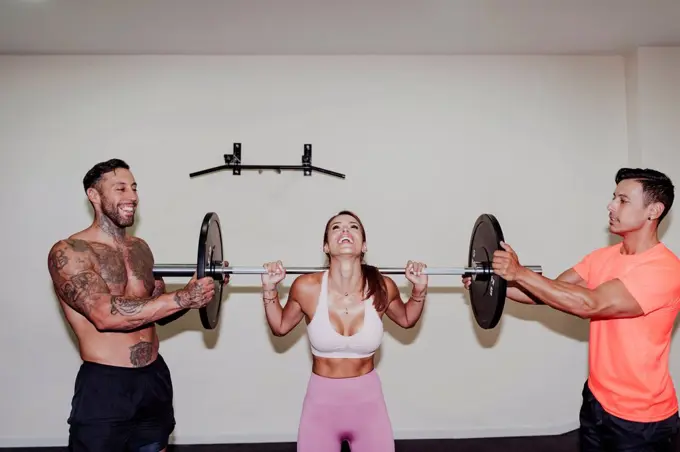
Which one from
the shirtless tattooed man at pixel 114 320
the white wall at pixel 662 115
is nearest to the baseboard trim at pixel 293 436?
the white wall at pixel 662 115

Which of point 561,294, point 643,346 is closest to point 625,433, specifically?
point 643,346

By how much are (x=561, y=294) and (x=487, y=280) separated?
33 centimetres

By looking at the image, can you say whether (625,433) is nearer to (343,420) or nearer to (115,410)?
(343,420)

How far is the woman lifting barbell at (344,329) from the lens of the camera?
1750 mm

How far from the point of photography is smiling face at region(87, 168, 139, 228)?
185 centimetres

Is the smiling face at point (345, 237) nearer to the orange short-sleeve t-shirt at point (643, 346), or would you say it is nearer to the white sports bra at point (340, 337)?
the white sports bra at point (340, 337)

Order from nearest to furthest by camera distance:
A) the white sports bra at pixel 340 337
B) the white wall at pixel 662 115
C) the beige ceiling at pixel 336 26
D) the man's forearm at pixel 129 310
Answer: the man's forearm at pixel 129 310, the white sports bra at pixel 340 337, the beige ceiling at pixel 336 26, the white wall at pixel 662 115

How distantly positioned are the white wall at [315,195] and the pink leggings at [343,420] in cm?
109

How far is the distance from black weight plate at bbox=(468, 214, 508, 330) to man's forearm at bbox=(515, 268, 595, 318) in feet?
0.28

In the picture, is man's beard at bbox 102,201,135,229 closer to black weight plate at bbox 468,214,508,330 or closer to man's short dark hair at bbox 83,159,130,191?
man's short dark hair at bbox 83,159,130,191

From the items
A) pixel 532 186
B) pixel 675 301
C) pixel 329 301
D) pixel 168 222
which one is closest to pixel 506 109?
pixel 532 186

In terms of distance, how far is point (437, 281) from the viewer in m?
2.88

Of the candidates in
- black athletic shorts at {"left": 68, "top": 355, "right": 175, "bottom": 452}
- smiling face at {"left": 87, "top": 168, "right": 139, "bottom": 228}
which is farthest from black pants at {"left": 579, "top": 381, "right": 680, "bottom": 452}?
smiling face at {"left": 87, "top": 168, "right": 139, "bottom": 228}

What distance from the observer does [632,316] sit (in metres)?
1.67
